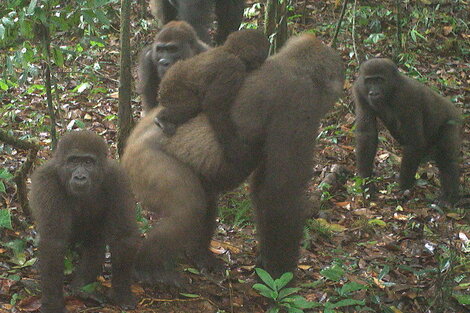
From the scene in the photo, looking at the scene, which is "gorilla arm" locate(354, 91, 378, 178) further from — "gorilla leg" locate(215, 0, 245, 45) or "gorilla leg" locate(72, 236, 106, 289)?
"gorilla leg" locate(72, 236, 106, 289)

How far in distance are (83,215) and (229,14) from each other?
548 centimetres

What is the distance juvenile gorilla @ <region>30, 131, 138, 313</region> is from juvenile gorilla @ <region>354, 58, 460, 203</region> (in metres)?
4.27

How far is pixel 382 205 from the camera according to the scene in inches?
289

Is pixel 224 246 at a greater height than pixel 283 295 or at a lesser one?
lesser

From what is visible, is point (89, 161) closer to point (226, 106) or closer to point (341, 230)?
point (226, 106)

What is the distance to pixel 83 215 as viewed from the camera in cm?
420

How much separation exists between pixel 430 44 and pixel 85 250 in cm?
869

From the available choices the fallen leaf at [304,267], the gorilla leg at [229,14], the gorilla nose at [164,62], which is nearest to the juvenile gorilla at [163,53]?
the gorilla nose at [164,62]

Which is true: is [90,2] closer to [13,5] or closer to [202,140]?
[13,5]

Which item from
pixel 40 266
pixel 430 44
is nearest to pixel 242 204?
pixel 40 266

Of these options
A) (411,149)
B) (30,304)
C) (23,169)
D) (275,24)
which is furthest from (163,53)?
(411,149)

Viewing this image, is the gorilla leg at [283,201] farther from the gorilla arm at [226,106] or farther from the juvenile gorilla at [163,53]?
the juvenile gorilla at [163,53]

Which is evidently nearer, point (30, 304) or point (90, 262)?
point (30, 304)

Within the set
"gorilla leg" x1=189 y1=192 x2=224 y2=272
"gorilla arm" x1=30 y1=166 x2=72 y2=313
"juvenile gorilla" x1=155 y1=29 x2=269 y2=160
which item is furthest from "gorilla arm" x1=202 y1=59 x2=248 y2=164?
"gorilla arm" x1=30 y1=166 x2=72 y2=313
